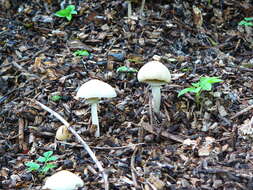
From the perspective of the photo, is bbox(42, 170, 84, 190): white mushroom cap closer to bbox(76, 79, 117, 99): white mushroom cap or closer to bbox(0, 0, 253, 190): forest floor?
bbox(0, 0, 253, 190): forest floor

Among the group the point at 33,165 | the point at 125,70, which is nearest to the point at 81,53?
the point at 125,70

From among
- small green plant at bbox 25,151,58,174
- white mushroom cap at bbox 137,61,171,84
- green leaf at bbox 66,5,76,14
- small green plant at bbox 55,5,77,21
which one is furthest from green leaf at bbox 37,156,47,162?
green leaf at bbox 66,5,76,14

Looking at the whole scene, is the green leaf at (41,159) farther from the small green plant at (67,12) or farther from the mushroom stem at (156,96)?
Result: the small green plant at (67,12)

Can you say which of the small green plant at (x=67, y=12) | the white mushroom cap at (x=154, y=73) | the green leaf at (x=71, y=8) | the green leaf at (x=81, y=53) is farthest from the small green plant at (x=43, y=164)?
the green leaf at (x=71, y=8)

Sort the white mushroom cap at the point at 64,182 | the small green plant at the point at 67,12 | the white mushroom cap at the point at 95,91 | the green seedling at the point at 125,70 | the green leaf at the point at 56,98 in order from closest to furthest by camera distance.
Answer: the white mushroom cap at the point at 64,182
the white mushroom cap at the point at 95,91
the green leaf at the point at 56,98
the green seedling at the point at 125,70
the small green plant at the point at 67,12

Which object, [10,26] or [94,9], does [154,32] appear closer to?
[94,9]

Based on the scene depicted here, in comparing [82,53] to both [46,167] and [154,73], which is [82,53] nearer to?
[154,73]
